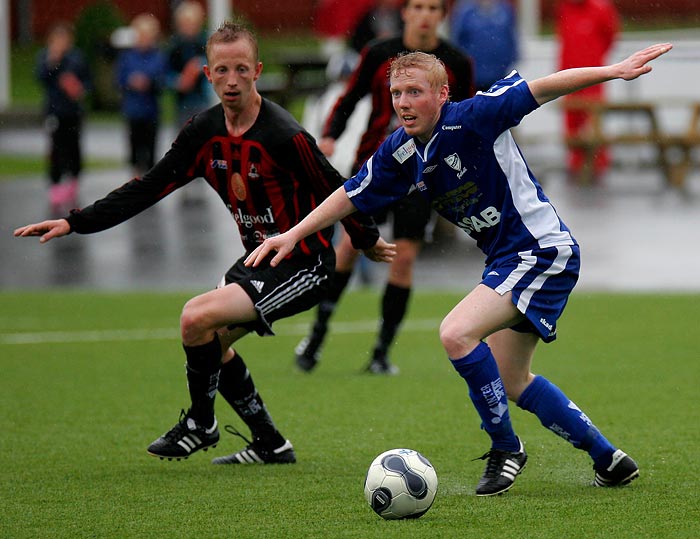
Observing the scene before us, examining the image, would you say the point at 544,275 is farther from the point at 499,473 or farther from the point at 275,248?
the point at 275,248

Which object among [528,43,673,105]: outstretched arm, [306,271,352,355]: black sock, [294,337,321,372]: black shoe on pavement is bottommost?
[294,337,321,372]: black shoe on pavement

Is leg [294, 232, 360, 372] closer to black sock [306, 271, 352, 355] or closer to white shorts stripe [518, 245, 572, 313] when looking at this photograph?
black sock [306, 271, 352, 355]

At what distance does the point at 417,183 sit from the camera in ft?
17.8

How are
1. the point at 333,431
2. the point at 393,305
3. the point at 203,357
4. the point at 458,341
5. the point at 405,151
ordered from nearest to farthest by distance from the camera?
1. the point at 458,341
2. the point at 405,151
3. the point at 203,357
4. the point at 333,431
5. the point at 393,305

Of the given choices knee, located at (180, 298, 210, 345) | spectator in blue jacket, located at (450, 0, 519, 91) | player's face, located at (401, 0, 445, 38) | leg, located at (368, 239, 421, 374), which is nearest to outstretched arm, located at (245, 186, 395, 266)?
knee, located at (180, 298, 210, 345)

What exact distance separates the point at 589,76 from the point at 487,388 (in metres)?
1.25

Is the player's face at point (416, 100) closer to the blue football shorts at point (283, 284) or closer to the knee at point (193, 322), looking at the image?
the blue football shorts at point (283, 284)

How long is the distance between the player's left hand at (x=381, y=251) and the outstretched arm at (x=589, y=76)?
3.69 feet

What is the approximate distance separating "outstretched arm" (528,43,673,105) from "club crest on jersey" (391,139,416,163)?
53 cm

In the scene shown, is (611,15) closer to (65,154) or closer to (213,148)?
(65,154)

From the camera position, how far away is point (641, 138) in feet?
60.6

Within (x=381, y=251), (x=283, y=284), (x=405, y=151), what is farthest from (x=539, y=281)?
(x=283, y=284)

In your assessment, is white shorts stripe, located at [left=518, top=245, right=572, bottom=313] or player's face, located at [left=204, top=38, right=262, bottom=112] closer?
white shorts stripe, located at [left=518, top=245, right=572, bottom=313]

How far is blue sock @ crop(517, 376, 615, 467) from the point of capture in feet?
17.8
